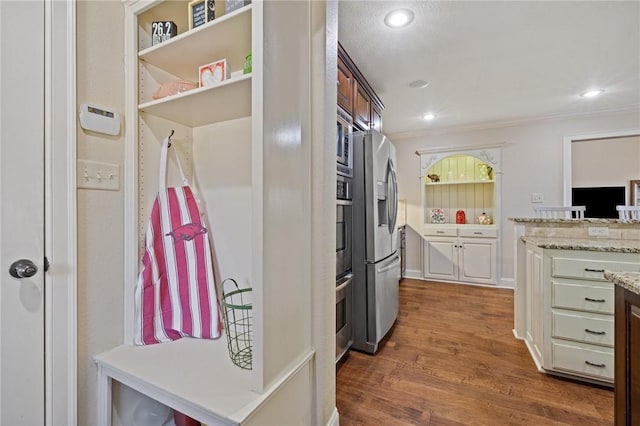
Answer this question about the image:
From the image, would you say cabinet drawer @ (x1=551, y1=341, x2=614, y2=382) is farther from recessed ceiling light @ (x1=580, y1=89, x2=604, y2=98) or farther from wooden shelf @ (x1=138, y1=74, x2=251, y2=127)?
recessed ceiling light @ (x1=580, y1=89, x2=604, y2=98)

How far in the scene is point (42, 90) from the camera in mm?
963

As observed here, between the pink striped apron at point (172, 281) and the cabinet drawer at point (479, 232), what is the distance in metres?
4.10

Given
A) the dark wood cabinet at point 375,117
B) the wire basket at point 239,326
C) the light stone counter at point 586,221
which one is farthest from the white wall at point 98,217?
the light stone counter at point 586,221

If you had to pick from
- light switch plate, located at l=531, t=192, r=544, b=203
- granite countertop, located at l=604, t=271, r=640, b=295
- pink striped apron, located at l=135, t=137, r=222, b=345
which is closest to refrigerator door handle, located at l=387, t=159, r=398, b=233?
granite countertop, located at l=604, t=271, r=640, b=295

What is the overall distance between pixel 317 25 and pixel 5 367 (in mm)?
1688

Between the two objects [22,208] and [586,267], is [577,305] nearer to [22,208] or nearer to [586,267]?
[586,267]

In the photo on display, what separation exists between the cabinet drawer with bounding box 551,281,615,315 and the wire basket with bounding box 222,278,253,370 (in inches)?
77.2

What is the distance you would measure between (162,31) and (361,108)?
1.80 meters

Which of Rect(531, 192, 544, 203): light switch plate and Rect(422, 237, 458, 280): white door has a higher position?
Rect(531, 192, 544, 203): light switch plate

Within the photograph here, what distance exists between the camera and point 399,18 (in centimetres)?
194

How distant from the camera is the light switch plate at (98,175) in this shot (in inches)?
41.7

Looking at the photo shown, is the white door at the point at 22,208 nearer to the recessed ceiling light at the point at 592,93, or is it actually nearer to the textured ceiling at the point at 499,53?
the textured ceiling at the point at 499,53

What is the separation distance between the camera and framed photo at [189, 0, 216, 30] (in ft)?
3.56

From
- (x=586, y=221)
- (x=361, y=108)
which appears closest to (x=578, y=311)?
(x=586, y=221)
